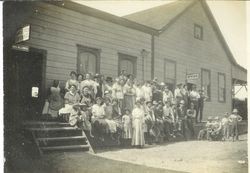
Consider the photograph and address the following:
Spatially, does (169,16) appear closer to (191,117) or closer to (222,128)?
(191,117)

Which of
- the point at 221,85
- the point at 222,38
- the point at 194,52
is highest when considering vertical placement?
the point at 222,38

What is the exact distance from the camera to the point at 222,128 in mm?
3543

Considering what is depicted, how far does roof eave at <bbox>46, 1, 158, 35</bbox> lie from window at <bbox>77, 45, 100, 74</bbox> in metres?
0.27

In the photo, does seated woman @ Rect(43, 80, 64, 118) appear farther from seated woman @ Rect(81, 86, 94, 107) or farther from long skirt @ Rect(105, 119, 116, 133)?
long skirt @ Rect(105, 119, 116, 133)

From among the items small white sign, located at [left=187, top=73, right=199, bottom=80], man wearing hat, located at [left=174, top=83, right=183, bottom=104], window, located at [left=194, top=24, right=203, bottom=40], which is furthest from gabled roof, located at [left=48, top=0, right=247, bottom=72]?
man wearing hat, located at [left=174, top=83, right=183, bottom=104]

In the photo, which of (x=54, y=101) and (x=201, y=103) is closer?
(x=54, y=101)

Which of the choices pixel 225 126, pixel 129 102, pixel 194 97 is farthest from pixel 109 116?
pixel 225 126

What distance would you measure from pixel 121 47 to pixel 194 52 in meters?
0.77

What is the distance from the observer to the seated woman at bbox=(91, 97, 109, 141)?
2973 millimetres

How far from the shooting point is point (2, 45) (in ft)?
8.53

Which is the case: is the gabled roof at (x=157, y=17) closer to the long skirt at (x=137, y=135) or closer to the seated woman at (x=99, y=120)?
the seated woman at (x=99, y=120)

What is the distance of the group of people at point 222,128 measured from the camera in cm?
345

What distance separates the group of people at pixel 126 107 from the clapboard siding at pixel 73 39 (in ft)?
0.32

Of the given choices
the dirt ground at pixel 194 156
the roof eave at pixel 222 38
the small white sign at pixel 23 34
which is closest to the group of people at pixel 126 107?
the dirt ground at pixel 194 156
